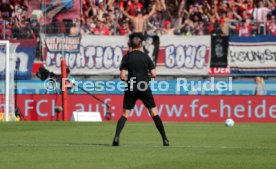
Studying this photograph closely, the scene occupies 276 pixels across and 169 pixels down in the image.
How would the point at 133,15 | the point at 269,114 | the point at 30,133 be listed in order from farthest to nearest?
the point at 133,15 < the point at 269,114 < the point at 30,133

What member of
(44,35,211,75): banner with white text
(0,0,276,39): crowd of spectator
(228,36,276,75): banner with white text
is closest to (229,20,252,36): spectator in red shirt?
(0,0,276,39): crowd of spectator

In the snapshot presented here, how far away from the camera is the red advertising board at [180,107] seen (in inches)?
1233

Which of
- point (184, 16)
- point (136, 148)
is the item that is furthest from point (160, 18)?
point (136, 148)

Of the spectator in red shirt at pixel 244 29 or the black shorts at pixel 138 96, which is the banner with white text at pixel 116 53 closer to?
the spectator in red shirt at pixel 244 29

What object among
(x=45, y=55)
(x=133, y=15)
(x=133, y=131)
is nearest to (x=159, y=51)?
(x=133, y=15)

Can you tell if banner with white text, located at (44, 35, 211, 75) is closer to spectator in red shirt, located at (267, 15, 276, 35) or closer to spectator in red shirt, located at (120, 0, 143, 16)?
spectator in red shirt, located at (120, 0, 143, 16)

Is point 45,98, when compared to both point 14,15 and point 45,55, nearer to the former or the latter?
point 45,55

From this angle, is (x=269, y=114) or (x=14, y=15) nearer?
(x=269, y=114)

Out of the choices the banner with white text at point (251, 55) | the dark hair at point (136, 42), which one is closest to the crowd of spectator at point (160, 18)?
the banner with white text at point (251, 55)

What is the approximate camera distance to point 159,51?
32.5 metres

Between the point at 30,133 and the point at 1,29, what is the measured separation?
11.1 metres

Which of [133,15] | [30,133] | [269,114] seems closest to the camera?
[30,133]

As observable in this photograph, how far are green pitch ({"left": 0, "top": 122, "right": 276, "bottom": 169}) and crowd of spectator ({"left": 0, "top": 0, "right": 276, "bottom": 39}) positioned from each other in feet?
27.5

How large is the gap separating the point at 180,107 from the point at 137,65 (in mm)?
14481
